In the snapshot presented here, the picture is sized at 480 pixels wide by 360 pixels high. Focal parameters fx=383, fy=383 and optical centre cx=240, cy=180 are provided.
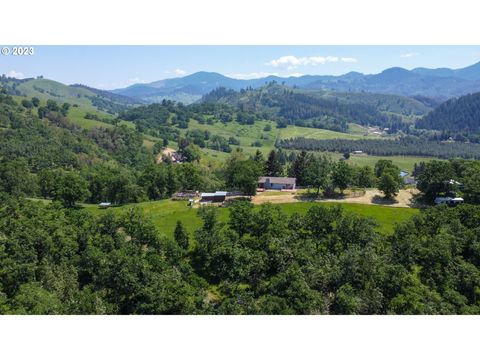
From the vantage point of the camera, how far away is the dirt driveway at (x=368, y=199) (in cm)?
5819

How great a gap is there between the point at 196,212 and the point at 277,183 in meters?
19.2

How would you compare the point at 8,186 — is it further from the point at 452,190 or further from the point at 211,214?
the point at 452,190

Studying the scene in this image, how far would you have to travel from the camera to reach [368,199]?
197 feet

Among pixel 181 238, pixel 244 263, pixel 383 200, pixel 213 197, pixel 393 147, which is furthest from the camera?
pixel 393 147

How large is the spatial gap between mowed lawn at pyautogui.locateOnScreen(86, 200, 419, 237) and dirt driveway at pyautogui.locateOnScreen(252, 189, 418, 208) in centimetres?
244

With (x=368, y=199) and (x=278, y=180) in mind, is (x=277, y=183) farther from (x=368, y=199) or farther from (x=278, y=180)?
(x=368, y=199)

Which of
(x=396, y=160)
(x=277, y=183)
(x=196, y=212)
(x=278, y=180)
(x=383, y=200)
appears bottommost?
(x=396, y=160)

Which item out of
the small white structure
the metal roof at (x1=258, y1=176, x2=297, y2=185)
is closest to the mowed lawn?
the small white structure

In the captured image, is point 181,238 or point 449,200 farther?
point 449,200

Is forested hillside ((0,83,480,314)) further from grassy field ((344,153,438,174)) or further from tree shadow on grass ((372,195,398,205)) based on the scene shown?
grassy field ((344,153,438,174))

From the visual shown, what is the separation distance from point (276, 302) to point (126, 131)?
132126mm

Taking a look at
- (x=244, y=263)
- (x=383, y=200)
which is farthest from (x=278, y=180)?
(x=244, y=263)

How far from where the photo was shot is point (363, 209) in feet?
178

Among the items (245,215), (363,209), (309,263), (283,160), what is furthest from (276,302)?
(283,160)
